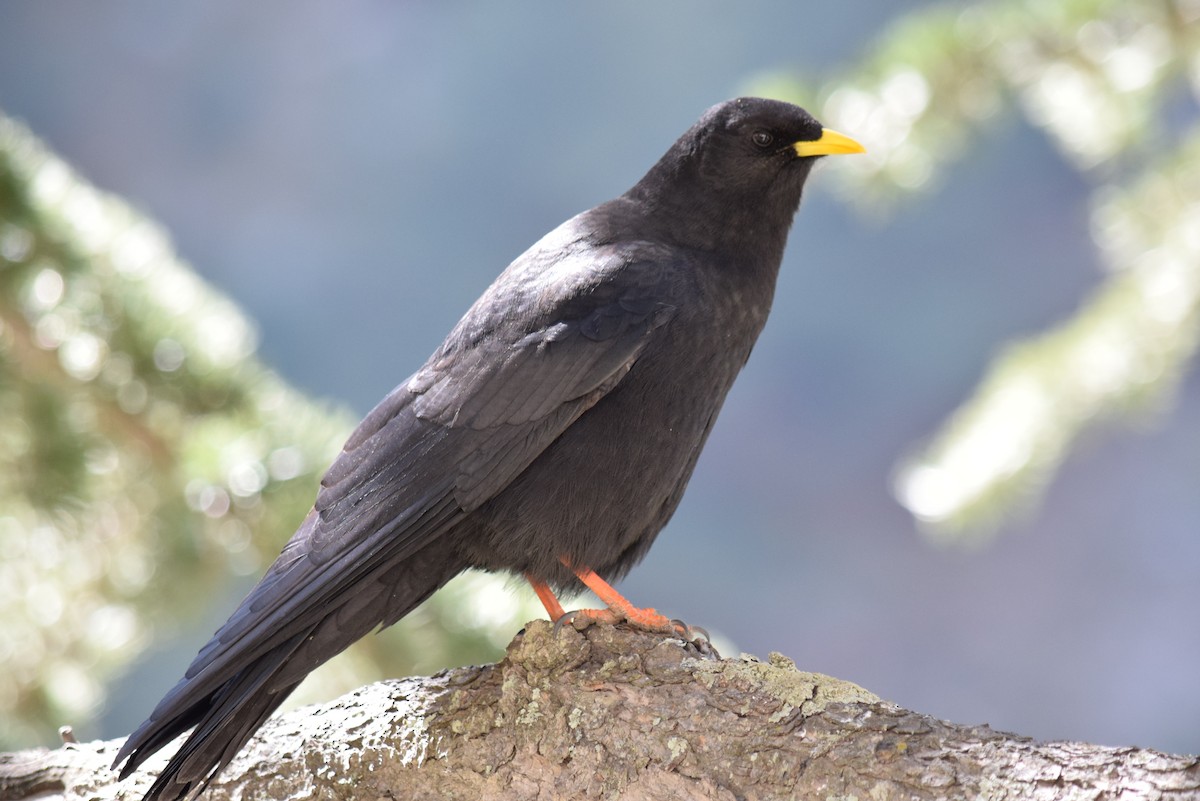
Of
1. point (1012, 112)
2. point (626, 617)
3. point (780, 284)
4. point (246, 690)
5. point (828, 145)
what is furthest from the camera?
point (780, 284)

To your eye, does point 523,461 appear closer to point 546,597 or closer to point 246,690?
point 546,597

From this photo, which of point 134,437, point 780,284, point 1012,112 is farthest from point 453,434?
point 780,284

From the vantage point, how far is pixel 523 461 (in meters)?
2.29

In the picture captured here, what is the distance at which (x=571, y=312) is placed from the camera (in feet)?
7.91

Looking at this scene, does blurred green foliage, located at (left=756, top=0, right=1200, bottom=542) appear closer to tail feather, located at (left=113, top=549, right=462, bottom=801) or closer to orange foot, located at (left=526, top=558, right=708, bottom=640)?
orange foot, located at (left=526, top=558, right=708, bottom=640)

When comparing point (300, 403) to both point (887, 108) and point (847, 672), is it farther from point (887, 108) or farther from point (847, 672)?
point (847, 672)

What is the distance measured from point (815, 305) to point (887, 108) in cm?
592

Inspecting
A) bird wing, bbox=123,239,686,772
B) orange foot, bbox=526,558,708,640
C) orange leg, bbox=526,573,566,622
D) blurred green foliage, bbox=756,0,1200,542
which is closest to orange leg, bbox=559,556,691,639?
orange foot, bbox=526,558,708,640

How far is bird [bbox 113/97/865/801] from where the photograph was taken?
209 centimetres

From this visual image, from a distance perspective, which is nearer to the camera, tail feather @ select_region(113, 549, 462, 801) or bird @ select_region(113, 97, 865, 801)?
tail feather @ select_region(113, 549, 462, 801)

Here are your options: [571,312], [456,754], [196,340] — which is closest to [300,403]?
[196,340]

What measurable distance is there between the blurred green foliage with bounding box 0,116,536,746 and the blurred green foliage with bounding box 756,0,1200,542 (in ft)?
4.18

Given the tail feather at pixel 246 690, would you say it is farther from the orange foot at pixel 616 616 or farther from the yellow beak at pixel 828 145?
the yellow beak at pixel 828 145

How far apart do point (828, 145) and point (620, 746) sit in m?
1.49
